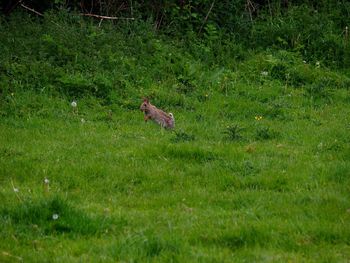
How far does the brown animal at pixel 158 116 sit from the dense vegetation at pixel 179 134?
7.0 inches

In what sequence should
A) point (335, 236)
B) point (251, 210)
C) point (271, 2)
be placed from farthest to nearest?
point (271, 2)
point (251, 210)
point (335, 236)

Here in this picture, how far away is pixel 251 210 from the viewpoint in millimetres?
8430

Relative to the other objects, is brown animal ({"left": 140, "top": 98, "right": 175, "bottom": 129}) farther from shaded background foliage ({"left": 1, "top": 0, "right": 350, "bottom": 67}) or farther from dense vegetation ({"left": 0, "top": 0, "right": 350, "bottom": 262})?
shaded background foliage ({"left": 1, "top": 0, "right": 350, "bottom": 67})

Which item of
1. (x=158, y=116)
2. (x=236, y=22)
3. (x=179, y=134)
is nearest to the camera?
(x=179, y=134)

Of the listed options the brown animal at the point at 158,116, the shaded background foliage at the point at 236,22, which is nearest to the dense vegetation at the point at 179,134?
the shaded background foliage at the point at 236,22

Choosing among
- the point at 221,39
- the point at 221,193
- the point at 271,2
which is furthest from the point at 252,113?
the point at 271,2

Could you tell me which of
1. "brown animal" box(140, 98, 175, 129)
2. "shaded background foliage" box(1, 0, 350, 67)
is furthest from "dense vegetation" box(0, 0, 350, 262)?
"brown animal" box(140, 98, 175, 129)

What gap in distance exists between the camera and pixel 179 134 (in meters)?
12.1

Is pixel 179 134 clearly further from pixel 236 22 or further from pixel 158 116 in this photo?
pixel 236 22

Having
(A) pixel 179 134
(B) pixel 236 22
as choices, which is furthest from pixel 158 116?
(B) pixel 236 22

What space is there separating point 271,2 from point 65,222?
14767mm

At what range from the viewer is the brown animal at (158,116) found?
1304cm

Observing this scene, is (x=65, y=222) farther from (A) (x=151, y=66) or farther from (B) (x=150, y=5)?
(B) (x=150, y=5)

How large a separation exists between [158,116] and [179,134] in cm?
123
